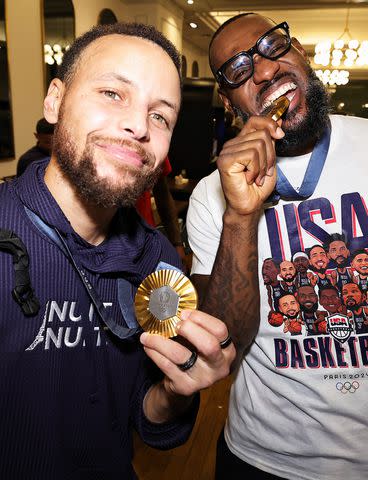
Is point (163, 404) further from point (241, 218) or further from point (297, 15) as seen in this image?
point (297, 15)

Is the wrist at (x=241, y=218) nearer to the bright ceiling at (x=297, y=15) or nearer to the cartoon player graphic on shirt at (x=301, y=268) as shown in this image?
the cartoon player graphic on shirt at (x=301, y=268)

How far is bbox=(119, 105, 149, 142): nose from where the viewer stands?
1119 mm

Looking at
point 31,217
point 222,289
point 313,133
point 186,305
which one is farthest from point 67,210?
point 313,133

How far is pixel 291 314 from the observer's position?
4.70 feet

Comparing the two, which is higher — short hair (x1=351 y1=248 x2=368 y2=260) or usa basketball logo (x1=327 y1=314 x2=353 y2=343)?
short hair (x1=351 y1=248 x2=368 y2=260)

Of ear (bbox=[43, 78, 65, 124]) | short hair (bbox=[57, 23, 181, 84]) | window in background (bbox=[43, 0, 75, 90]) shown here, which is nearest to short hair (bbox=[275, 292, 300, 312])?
short hair (bbox=[57, 23, 181, 84])

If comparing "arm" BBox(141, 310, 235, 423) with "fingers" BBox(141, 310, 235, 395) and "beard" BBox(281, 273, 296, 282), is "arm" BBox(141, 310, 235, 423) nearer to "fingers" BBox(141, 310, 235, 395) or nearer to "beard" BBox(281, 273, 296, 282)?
"fingers" BBox(141, 310, 235, 395)

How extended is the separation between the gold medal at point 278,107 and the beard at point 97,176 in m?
0.56

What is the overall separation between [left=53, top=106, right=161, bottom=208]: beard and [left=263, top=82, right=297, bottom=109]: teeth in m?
0.72

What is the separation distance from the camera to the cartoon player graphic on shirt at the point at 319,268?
142cm

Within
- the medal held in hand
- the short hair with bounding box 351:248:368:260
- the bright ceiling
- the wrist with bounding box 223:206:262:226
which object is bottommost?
the medal held in hand

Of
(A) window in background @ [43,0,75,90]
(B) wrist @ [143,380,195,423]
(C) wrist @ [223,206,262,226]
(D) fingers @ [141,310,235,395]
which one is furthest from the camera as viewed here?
(A) window in background @ [43,0,75,90]

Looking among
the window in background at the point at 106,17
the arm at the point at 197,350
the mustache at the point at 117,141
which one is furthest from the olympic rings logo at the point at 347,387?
the window in background at the point at 106,17

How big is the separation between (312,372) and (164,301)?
2.17 ft
